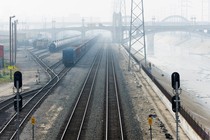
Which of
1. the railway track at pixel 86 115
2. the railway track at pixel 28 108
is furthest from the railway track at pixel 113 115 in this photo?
the railway track at pixel 28 108

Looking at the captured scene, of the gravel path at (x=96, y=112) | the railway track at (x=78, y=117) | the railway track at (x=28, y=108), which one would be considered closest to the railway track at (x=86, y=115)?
the railway track at (x=78, y=117)

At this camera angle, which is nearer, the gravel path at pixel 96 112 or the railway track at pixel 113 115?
the railway track at pixel 113 115

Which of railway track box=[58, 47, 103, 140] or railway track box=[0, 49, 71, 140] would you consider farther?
railway track box=[0, 49, 71, 140]

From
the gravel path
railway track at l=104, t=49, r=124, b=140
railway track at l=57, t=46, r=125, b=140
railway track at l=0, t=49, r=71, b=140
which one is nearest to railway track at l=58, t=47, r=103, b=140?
railway track at l=57, t=46, r=125, b=140

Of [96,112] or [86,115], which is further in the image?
[96,112]

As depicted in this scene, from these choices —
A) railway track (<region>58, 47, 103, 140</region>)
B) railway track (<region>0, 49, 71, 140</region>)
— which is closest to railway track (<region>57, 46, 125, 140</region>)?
railway track (<region>58, 47, 103, 140</region>)

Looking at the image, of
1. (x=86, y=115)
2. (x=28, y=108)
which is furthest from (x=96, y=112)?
(x=28, y=108)

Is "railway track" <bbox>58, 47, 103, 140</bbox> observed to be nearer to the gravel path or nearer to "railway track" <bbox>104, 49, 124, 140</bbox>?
the gravel path

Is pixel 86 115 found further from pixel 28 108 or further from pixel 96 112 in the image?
pixel 28 108

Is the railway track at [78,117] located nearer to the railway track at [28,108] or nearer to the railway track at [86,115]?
the railway track at [86,115]

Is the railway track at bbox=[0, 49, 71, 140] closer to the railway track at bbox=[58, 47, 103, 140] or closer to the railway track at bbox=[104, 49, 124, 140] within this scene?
the railway track at bbox=[58, 47, 103, 140]

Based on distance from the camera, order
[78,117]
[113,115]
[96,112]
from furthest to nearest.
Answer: [96,112] < [113,115] < [78,117]

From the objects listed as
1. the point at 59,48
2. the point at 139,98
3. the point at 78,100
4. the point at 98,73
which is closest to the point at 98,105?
the point at 78,100

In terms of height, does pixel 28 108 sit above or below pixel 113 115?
above
